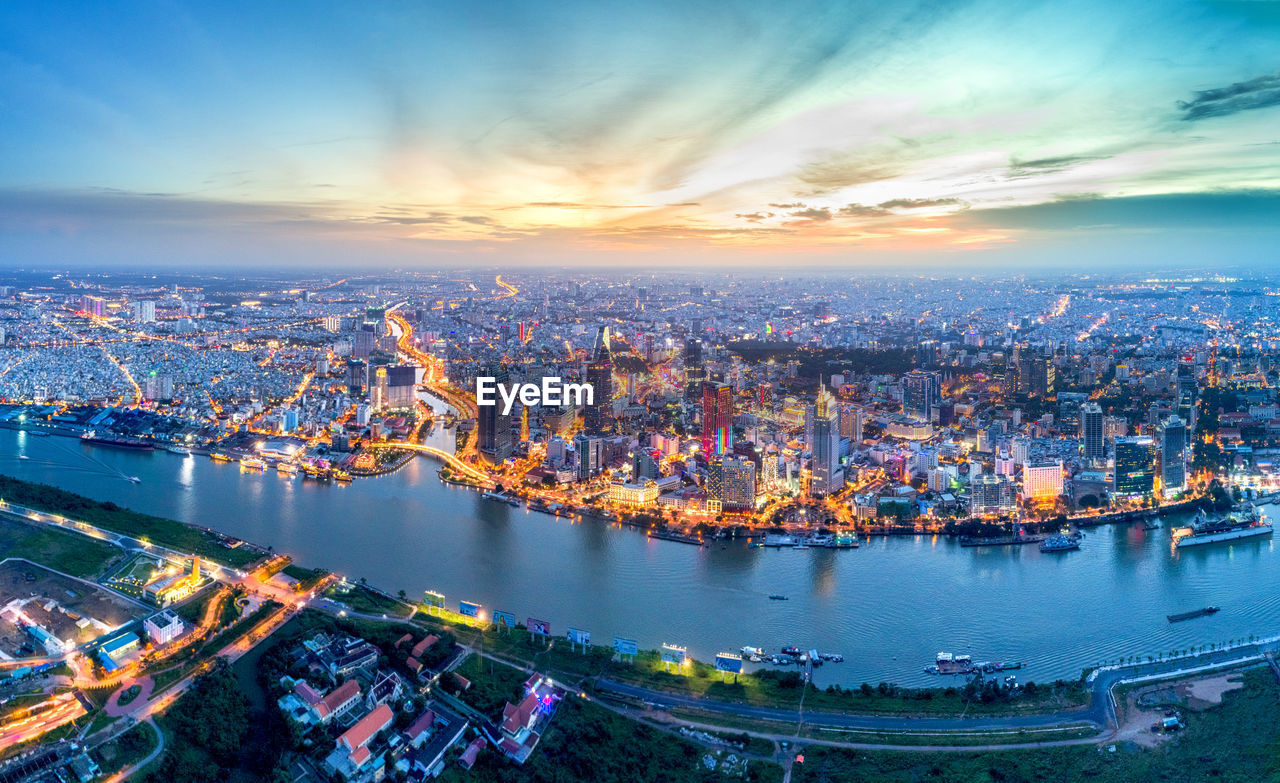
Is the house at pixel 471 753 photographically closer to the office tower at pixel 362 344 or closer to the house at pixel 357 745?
the house at pixel 357 745

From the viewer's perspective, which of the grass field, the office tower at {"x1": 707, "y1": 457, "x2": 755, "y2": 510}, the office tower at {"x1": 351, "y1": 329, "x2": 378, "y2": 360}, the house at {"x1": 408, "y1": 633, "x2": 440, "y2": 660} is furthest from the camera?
the office tower at {"x1": 351, "y1": 329, "x2": 378, "y2": 360}

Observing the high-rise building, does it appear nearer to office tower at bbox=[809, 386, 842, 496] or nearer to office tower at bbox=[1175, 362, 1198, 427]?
office tower at bbox=[809, 386, 842, 496]

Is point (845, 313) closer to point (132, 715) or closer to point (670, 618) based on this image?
point (670, 618)

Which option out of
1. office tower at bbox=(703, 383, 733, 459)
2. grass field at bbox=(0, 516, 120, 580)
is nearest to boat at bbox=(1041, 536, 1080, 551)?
office tower at bbox=(703, 383, 733, 459)

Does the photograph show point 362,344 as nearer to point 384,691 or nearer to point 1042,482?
point 1042,482

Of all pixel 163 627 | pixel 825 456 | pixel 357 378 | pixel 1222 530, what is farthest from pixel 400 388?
pixel 1222 530
